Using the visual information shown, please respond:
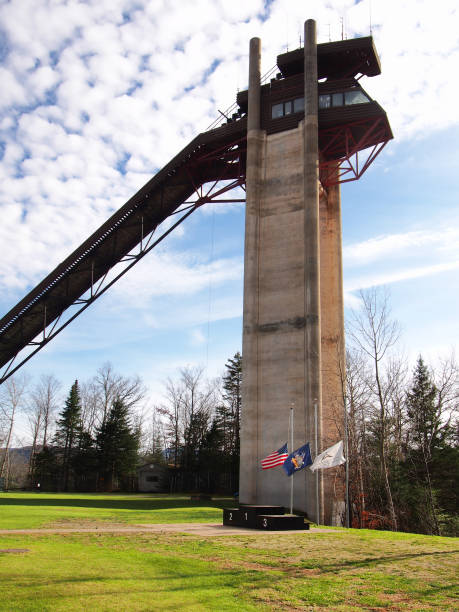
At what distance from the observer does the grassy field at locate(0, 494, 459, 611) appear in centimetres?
901

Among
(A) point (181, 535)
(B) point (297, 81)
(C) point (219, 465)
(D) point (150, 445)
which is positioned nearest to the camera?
(A) point (181, 535)

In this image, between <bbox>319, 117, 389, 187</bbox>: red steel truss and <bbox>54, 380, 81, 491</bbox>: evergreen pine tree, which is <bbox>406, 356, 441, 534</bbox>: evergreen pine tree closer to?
<bbox>319, 117, 389, 187</bbox>: red steel truss

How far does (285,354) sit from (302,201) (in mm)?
10673

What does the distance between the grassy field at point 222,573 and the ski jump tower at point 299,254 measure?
14507mm

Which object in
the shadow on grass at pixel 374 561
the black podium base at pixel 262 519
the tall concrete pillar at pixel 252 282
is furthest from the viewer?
the tall concrete pillar at pixel 252 282

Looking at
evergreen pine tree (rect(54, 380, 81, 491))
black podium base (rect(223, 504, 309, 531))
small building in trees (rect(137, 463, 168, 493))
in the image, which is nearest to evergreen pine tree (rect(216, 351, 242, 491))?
small building in trees (rect(137, 463, 168, 493))

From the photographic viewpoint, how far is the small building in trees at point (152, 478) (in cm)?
6875

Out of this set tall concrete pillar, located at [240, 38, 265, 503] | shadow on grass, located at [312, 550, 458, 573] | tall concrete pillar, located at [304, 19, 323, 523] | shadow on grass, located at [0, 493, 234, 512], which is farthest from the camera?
tall concrete pillar, located at [240, 38, 265, 503]

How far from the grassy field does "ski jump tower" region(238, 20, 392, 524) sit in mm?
14507

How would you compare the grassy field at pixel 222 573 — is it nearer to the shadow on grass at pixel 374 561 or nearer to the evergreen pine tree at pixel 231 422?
the shadow on grass at pixel 374 561

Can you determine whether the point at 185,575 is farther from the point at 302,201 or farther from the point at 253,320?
the point at 302,201

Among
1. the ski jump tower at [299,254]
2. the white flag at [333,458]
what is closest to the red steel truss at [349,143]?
the ski jump tower at [299,254]

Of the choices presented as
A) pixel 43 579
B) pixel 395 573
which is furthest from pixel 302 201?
pixel 43 579

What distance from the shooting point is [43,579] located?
10109mm
